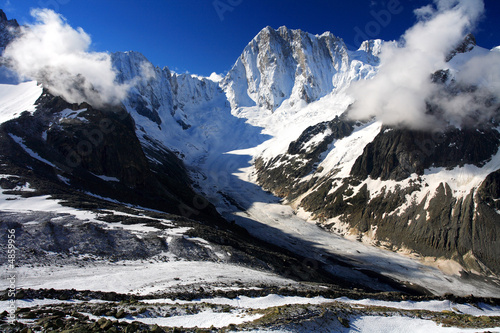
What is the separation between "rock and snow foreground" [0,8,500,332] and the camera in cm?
1797

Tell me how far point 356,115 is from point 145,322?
590 ft

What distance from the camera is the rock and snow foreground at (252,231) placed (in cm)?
1797

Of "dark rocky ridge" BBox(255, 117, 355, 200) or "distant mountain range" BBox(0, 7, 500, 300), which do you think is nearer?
"distant mountain range" BBox(0, 7, 500, 300)

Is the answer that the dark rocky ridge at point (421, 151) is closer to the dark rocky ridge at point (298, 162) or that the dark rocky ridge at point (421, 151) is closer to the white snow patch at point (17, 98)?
the dark rocky ridge at point (298, 162)

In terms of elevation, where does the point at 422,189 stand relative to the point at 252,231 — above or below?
above

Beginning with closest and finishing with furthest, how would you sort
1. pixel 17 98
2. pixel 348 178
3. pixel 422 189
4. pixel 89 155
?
pixel 89 155 → pixel 17 98 → pixel 422 189 → pixel 348 178

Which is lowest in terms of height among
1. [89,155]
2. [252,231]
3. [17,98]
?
[252,231]

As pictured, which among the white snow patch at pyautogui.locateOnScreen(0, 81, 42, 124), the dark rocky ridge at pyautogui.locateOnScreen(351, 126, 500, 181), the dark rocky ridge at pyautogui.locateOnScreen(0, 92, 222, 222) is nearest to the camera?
the dark rocky ridge at pyautogui.locateOnScreen(0, 92, 222, 222)

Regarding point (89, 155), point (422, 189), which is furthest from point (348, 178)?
point (89, 155)

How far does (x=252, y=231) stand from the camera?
9319cm

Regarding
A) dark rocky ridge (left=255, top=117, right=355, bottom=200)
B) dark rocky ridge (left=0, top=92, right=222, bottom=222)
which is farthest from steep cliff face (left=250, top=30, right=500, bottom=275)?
dark rocky ridge (left=0, top=92, right=222, bottom=222)

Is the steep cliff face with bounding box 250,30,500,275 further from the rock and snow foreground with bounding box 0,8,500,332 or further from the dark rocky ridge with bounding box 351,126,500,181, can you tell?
the rock and snow foreground with bounding box 0,8,500,332

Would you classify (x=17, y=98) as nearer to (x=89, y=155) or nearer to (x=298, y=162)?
(x=89, y=155)

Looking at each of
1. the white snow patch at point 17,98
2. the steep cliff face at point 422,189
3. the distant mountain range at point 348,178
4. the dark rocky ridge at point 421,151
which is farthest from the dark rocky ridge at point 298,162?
the white snow patch at point 17,98
